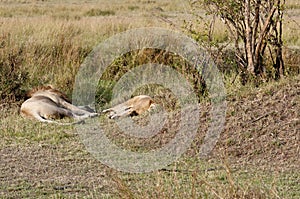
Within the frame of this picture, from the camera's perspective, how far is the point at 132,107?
9.53 metres

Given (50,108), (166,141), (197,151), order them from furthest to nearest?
(50,108) < (166,141) < (197,151)

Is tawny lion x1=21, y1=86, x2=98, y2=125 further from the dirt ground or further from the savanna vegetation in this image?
the dirt ground

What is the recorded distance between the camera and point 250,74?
30.7 ft

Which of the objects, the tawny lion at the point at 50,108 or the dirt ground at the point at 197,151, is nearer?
the dirt ground at the point at 197,151

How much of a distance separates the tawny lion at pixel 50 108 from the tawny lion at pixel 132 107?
0.31 meters

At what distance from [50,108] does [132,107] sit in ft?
3.75

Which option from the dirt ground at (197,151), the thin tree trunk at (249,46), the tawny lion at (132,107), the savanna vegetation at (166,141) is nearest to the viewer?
the savanna vegetation at (166,141)

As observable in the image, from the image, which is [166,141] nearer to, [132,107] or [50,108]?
[132,107]

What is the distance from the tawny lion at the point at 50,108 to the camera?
9258 millimetres

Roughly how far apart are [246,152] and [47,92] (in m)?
4.16

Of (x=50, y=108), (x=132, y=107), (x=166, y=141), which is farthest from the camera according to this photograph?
(x=132, y=107)

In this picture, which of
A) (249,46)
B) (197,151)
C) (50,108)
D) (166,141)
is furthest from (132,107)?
(197,151)

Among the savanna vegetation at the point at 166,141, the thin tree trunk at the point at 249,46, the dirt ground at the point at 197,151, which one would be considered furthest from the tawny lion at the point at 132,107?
the thin tree trunk at the point at 249,46

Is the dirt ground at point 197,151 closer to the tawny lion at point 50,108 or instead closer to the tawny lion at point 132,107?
the tawny lion at point 50,108
